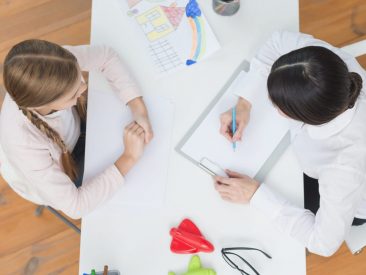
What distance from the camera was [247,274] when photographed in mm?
1056

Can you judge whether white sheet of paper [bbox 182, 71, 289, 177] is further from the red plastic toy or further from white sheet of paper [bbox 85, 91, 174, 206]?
the red plastic toy

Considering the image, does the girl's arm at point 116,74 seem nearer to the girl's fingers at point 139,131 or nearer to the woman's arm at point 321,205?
the girl's fingers at point 139,131

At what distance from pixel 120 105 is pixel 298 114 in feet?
1.68

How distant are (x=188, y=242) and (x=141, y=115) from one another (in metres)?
0.37

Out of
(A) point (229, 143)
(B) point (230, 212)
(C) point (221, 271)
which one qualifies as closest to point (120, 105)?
(A) point (229, 143)

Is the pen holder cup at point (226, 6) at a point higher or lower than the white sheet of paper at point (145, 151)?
higher

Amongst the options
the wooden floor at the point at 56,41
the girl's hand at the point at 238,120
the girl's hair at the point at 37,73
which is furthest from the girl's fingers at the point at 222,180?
the wooden floor at the point at 56,41

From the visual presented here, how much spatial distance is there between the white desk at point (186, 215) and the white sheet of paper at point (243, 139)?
0.04 metres

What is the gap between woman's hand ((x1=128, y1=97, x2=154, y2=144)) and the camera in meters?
1.13

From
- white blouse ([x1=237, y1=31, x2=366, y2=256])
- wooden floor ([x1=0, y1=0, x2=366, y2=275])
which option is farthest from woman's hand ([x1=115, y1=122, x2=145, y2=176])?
wooden floor ([x1=0, y1=0, x2=366, y2=275])

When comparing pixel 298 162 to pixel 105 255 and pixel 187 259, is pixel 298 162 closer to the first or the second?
pixel 187 259

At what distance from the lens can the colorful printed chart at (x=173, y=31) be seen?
4.01 ft

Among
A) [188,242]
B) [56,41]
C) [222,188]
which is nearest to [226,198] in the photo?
[222,188]

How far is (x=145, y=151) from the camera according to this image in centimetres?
116
